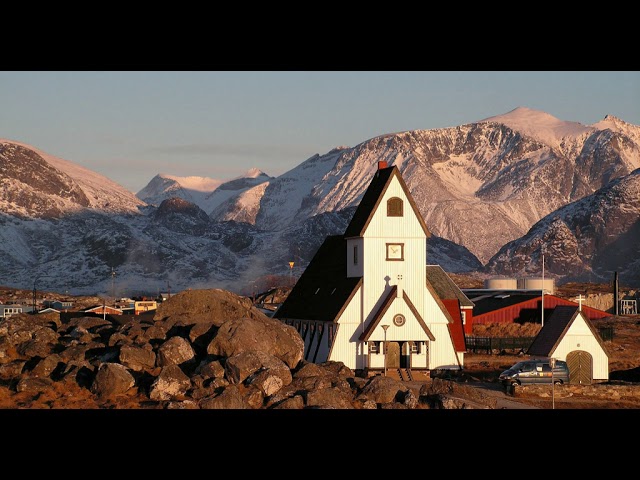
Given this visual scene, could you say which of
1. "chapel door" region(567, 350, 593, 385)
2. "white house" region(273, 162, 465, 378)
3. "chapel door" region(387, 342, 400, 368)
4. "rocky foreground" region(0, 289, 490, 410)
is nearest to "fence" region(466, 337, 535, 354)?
"white house" region(273, 162, 465, 378)

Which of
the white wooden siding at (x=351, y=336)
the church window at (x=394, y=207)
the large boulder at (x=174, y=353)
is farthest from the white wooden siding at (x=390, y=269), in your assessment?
the large boulder at (x=174, y=353)

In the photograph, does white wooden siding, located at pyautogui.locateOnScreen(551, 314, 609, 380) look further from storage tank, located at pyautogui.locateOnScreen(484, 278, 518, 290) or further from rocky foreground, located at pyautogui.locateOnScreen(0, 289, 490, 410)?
storage tank, located at pyautogui.locateOnScreen(484, 278, 518, 290)

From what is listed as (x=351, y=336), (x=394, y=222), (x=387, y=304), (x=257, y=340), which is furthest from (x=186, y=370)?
(x=394, y=222)

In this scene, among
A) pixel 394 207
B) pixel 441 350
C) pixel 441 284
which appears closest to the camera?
pixel 394 207

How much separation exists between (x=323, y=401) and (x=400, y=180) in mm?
23302

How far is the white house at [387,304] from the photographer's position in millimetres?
70500

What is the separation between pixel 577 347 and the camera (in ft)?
222

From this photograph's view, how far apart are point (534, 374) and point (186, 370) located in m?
17.6

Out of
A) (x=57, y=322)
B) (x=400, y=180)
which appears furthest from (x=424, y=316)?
(x=57, y=322)

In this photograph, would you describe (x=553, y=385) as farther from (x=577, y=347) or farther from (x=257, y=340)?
(x=257, y=340)
